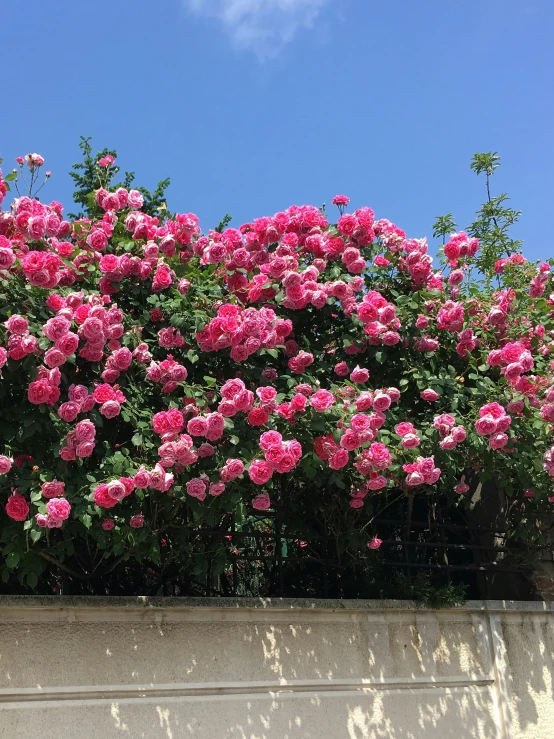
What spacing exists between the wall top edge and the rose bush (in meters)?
0.18

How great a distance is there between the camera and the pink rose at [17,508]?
12.6ft

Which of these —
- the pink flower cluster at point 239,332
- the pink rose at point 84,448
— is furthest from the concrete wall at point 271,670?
the pink flower cluster at point 239,332

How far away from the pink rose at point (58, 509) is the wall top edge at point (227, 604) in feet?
2.58

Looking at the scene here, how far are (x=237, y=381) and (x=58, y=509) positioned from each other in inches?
44.1

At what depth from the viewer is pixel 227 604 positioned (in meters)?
4.75

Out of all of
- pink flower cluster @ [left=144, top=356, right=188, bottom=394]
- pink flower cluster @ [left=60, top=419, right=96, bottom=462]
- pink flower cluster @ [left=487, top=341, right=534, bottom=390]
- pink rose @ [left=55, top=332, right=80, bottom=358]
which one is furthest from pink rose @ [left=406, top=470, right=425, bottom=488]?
pink rose @ [left=55, top=332, right=80, bottom=358]

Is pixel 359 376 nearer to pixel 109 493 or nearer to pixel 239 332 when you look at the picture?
pixel 239 332

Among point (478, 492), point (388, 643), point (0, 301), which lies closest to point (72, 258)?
point (0, 301)

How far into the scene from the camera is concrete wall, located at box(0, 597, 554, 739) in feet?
13.8

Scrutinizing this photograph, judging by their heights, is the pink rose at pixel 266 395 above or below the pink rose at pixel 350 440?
above

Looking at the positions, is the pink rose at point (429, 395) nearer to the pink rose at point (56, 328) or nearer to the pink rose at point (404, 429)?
the pink rose at point (404, 429)

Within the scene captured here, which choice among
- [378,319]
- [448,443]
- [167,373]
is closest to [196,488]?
[167,373]

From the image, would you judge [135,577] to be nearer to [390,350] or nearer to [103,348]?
[103,348]

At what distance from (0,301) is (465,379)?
3.09 m
